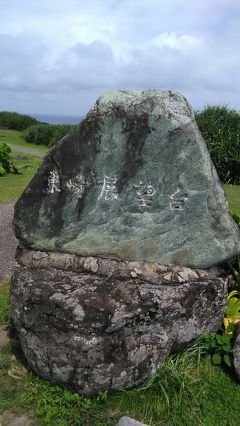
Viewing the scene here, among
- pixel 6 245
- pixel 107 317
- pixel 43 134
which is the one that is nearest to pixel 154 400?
pixel 107 317

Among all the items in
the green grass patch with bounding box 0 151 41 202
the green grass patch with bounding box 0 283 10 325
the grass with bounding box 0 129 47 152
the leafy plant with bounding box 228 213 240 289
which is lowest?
the green grass patch with bounding box 0 283 10 325

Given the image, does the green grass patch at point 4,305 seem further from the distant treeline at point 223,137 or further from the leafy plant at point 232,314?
A: the distant treeline at point 223,137

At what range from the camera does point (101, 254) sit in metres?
4.84

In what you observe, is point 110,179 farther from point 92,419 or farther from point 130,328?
point 92,419

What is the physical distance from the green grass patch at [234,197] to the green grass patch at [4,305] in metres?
5.33

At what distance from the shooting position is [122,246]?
4793mm

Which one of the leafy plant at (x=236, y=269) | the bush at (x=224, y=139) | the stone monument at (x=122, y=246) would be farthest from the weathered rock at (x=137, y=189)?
the bush at (x=224, y=139)

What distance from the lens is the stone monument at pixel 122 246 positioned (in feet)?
14.3

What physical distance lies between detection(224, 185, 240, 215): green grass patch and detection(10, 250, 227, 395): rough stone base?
6.16 meters

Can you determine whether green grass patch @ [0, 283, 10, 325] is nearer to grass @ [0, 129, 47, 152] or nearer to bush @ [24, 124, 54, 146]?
grass @ [0, 129, 47, 152]

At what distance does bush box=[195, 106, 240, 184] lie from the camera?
47.5 feet

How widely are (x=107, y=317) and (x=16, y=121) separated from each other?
1217 inches

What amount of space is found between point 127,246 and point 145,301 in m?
0.62

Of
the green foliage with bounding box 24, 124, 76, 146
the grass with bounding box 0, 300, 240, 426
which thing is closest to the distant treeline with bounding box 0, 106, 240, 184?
the grass with bounding box 0, 300, 240, 426
